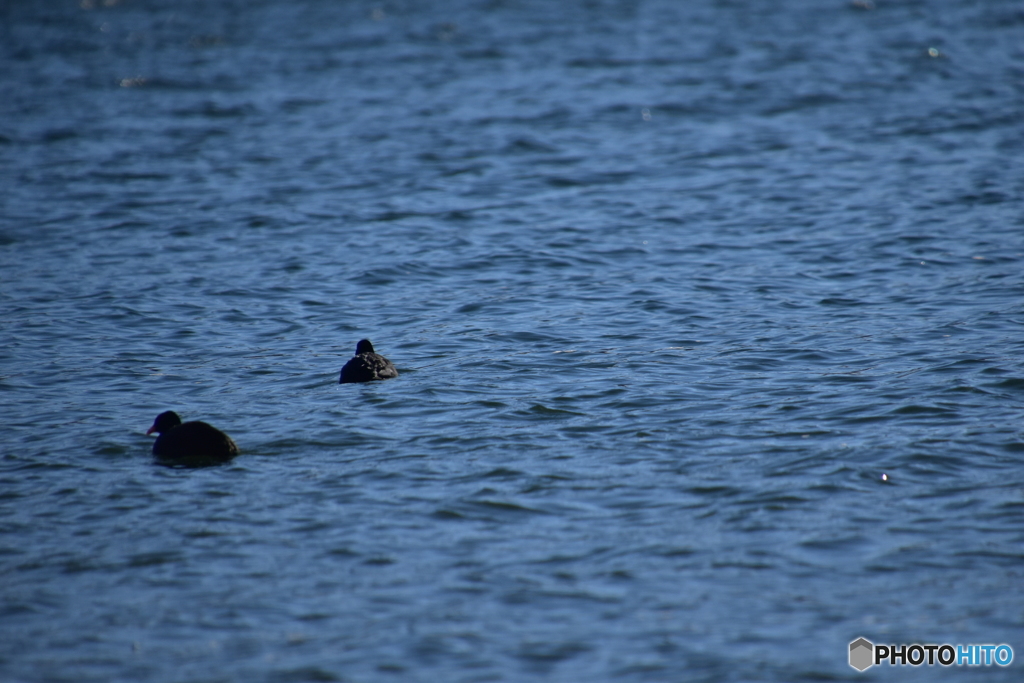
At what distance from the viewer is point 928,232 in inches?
685

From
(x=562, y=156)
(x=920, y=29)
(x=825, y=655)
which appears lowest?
(x=825, y=655)

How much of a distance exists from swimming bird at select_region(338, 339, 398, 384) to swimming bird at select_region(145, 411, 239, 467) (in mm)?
→ 2125

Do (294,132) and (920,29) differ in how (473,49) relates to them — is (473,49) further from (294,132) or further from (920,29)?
(920,29)

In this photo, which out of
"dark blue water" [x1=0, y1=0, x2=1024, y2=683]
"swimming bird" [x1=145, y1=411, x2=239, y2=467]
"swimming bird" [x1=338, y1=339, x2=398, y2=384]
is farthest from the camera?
"swimming bird" [x1=338, y1=339, x2=398, y2=384]

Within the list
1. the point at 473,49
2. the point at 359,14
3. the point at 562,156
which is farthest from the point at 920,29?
the point at 359,14

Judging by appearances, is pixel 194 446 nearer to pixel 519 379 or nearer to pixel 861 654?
pixel 519 379

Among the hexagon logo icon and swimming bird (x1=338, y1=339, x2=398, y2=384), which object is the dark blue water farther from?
swimming bird (x1=338, y1=339, x2=398, y2=384)

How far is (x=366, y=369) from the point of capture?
39.2ft

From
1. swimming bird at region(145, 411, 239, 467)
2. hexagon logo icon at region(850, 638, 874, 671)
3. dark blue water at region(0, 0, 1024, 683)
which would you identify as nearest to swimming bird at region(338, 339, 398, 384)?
dark blue water at region(0, 0, 1024, 683)

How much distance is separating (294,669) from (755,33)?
33.3 metres

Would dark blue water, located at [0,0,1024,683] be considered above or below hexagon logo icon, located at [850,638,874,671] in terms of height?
above

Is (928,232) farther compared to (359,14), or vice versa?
(359,14)

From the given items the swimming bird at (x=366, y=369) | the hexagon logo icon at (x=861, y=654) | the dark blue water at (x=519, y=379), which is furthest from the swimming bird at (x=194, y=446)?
the hexagon logo icon at (x=861, y=654)

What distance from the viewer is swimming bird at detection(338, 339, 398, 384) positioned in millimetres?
11953
